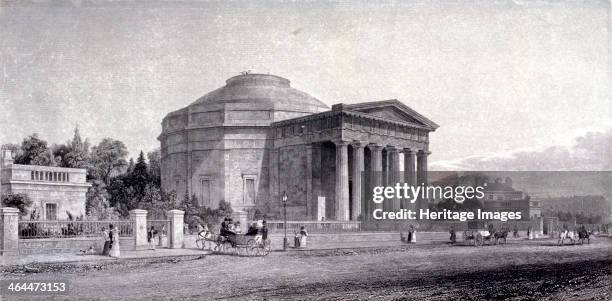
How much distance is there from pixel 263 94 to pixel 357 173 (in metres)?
9.93

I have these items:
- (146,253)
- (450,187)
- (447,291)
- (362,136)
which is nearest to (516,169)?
(450,187)

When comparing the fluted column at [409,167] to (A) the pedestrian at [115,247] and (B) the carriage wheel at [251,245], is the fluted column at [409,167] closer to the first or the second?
(B) the carriage wheel at [251,245]

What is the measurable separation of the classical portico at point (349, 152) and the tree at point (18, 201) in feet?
58.5

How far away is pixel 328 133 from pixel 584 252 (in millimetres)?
15980

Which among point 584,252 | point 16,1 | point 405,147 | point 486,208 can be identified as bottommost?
point 584,252

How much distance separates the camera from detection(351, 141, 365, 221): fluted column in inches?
1577

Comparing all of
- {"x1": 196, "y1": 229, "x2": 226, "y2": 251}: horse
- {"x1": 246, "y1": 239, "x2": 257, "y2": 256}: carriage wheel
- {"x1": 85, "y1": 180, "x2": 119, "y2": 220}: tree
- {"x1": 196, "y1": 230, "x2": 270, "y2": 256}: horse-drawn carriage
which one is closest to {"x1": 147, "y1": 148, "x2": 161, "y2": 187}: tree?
{"x1": 85, "y1": 180, "x2": 119, "y2": 220}: tree

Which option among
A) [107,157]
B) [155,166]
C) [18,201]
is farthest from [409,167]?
[18,201]

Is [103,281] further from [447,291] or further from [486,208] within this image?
[486,208]

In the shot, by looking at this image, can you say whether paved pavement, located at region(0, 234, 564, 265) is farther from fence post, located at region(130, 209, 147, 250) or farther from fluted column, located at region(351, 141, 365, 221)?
fluted column, located at region(351, 141, 365, 221)

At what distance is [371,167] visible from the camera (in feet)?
138

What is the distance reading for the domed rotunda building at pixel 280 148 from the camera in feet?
134

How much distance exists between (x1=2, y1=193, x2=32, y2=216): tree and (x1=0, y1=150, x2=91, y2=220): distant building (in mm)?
272

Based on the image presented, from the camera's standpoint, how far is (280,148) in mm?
44688
